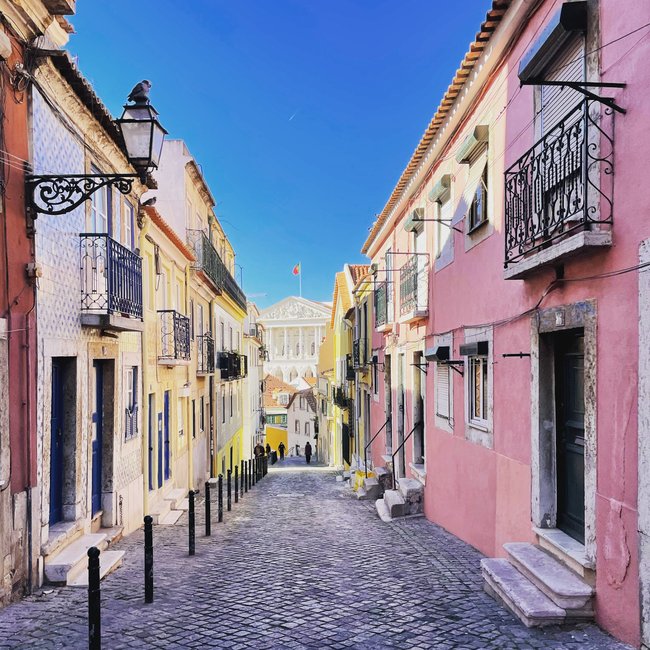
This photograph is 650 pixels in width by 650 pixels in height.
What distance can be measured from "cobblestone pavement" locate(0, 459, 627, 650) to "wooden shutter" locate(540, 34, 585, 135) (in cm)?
411

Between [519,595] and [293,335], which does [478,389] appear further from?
[293,335]

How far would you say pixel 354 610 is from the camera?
5.38m

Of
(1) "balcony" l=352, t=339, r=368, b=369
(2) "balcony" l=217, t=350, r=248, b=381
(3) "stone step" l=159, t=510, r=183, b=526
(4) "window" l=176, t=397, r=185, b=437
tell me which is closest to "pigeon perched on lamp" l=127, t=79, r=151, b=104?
(3) "stone step" l=159, t=510, r=183, b=526

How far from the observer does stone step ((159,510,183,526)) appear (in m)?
11.0

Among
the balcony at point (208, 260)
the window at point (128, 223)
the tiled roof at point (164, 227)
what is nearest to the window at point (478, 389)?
the window at point (128, 223)

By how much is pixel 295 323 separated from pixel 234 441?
65.6 m

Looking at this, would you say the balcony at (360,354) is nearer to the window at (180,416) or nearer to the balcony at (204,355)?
the balcony at (204,355)

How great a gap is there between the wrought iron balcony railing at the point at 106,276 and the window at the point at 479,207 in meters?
4.64

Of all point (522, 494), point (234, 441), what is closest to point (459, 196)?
point (522, 494)

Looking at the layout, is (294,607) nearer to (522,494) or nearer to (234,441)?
(522,494)

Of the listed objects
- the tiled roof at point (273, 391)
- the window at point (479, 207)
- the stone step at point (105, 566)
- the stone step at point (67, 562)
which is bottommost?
the tiled roof at point (273, 391)

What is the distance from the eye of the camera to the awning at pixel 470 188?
26.7ft

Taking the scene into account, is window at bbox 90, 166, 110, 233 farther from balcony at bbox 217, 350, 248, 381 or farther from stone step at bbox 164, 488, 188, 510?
balcony at bbox 217, 350, 248, 381

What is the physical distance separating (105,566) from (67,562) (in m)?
0.56
